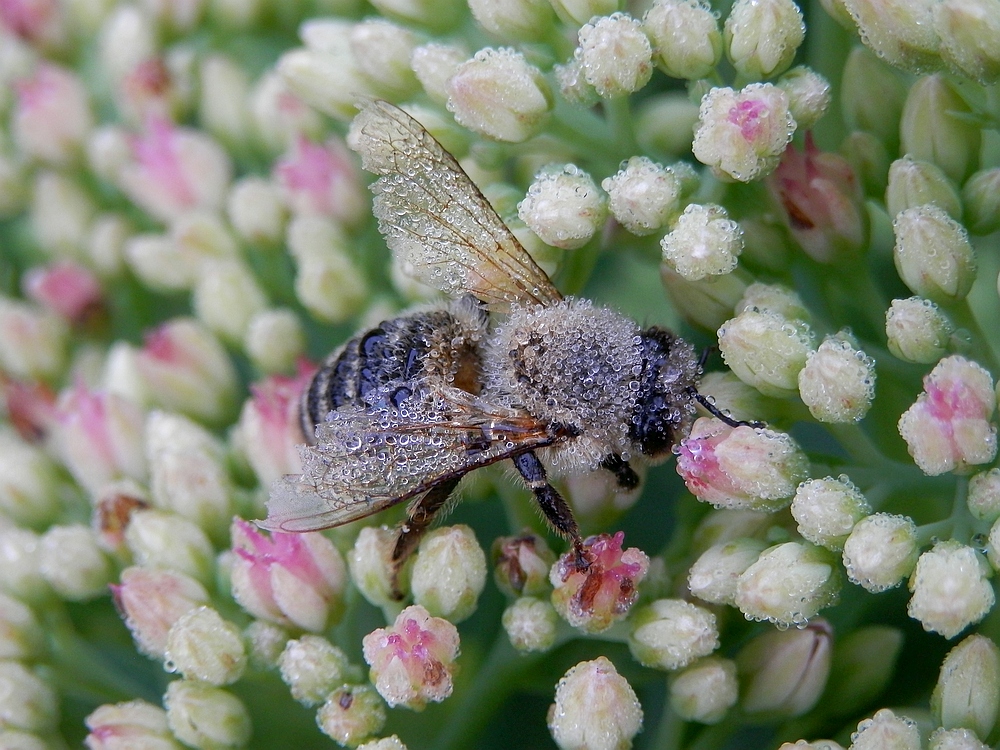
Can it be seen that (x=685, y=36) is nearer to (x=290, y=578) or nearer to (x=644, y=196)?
(x=644, y=196)

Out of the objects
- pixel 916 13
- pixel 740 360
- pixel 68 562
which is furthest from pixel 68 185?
pixel 916 13

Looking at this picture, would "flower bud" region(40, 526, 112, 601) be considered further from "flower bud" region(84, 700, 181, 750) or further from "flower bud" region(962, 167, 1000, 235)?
"flower bud" region(962, 167, 1000, 235)

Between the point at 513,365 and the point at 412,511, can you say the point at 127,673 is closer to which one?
the point at 412,511

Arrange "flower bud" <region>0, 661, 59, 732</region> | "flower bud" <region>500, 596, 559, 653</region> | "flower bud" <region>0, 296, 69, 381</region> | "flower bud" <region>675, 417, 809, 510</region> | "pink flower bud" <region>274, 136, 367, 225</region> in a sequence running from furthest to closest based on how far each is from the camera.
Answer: "flower bud" <region>0, 296, 69, 381</region> → "pink flower bud" <region>274, 136, 367, 225</region> → "flower bud" <region>0, 661, 59, 732</region> → "flower bud" <region>500, 596, 559, 653</region> → "flower bud" <region>675, 417, 809, 510</region>

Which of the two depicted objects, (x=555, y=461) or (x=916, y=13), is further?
(x=555, y=461)

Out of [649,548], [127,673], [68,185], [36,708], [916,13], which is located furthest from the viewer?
[68,185]

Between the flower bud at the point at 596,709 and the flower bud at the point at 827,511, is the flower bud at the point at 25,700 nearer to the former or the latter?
the flower bud at the point at 596,709

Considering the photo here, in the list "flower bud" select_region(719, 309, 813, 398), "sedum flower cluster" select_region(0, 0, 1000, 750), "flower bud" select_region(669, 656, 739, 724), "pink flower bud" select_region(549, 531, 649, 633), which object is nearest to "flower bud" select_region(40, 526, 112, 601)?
"sedum flower cluster" select_region(0, 0, 1000, 750)
